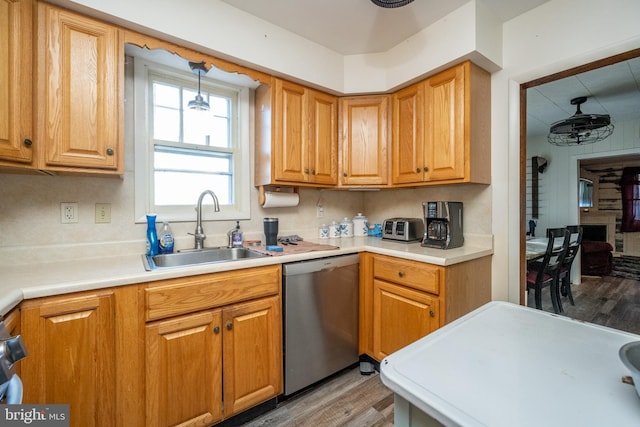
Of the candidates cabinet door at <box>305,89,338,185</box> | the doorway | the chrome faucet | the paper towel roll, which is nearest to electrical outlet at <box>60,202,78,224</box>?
the chrome faucet

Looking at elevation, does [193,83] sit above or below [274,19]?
below

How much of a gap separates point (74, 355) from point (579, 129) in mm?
2788

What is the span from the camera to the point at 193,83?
2.04 metres

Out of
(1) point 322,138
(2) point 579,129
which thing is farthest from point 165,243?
(2) point 579,129

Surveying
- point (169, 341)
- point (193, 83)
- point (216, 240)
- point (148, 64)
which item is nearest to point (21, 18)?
point (148, 64)

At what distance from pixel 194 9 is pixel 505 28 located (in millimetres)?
2001

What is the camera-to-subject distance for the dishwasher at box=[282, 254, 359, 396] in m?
1.71

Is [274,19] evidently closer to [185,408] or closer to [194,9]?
[194,9]

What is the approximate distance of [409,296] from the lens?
1.83 meters

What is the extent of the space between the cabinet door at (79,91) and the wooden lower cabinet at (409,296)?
5.53 feet

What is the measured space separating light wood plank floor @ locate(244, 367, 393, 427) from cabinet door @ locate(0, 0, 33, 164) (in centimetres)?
175

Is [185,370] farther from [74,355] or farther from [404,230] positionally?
[404,230]

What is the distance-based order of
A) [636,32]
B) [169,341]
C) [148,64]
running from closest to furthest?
[169,341] → [636,32] → [148,64]

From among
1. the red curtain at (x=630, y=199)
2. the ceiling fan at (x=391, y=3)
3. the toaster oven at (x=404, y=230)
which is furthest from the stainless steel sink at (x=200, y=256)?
the red curtain at (x=630, y=199)
